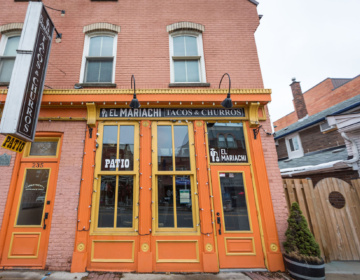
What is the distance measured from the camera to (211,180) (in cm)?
475

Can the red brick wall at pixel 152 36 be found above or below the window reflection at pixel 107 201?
above

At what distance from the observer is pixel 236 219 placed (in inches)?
179

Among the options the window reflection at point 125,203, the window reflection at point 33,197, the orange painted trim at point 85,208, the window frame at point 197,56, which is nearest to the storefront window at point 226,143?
the window frame at point 197,56

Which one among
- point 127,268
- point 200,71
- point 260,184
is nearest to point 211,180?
point 260,184

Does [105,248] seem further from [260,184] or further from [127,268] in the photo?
[260,184]

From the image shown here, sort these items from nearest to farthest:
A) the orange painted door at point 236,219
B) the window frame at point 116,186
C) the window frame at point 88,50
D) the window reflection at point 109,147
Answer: the orange painted door at point 236,219, the window frame at point 116,186, the window reflection at point 109,147, the window frame at point 88,50

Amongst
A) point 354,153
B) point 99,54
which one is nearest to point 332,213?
point 354,153

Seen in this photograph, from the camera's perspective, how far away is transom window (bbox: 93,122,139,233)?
178 inches

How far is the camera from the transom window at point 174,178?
4547 mm

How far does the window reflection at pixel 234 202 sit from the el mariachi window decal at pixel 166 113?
1723mm

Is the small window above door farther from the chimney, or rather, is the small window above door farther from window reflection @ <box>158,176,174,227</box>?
the chimney

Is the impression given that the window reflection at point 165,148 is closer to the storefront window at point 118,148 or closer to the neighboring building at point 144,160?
the neighboring building at point 144,160

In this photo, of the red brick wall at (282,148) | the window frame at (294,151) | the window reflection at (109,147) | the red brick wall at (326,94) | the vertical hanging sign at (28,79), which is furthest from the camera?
the red brick wall at (326,94)

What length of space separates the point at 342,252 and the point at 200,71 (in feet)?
20.4
